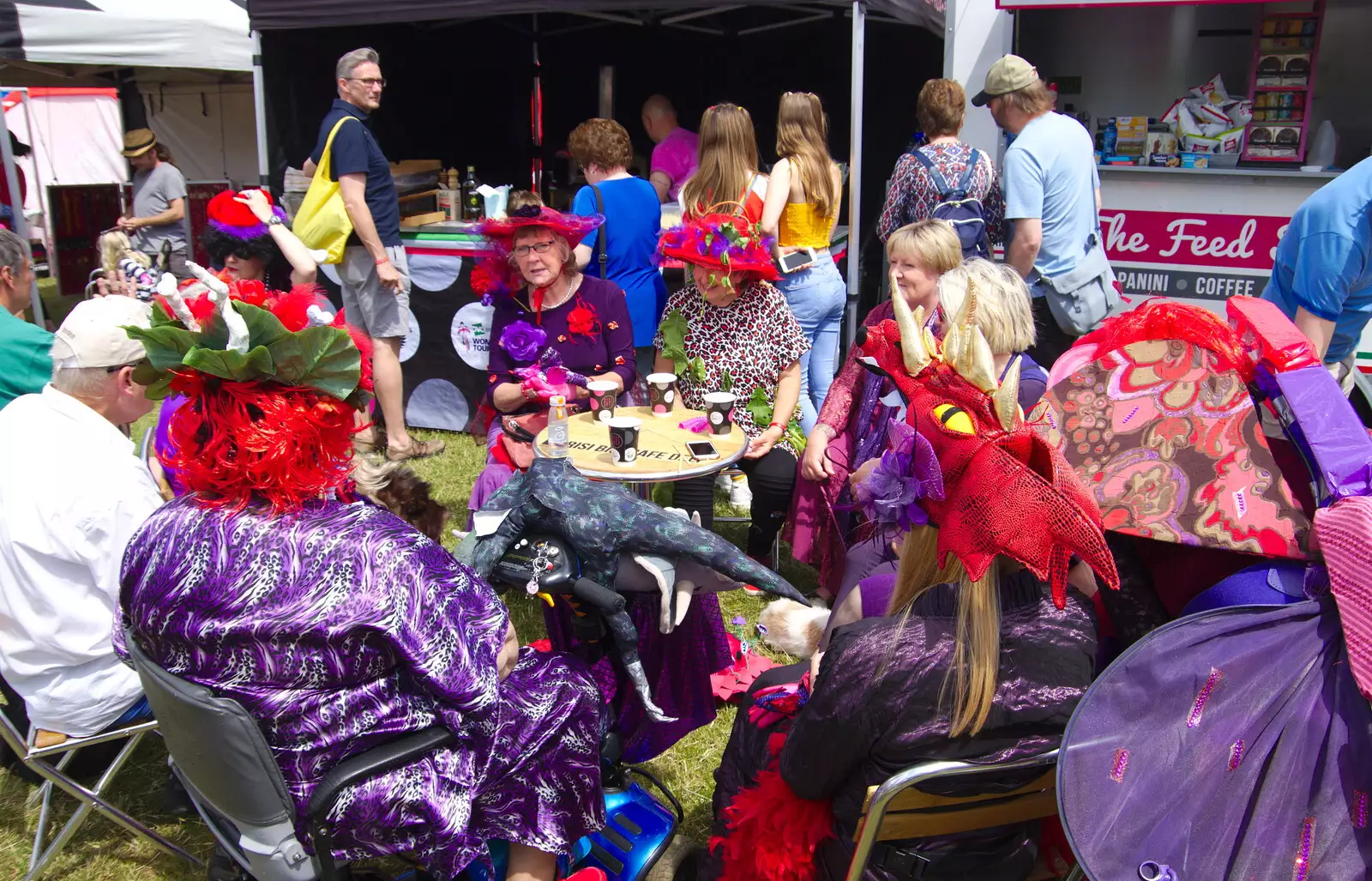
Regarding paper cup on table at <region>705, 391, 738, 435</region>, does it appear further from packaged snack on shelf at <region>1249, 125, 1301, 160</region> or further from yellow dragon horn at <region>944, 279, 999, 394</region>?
packaged snack on shelf at <region>1249, 125, 1301, 160</region>

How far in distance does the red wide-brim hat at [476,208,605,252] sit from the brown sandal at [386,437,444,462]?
1975 mm

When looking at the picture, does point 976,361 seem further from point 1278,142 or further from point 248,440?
point 1278,142

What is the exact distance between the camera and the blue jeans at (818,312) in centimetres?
454

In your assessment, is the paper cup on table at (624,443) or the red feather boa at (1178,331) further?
the paper cup on table at (624,443)

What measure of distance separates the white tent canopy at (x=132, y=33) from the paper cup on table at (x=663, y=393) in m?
5.75

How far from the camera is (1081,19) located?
6.03 m

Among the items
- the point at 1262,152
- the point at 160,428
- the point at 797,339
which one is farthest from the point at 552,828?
the point at 1262,152

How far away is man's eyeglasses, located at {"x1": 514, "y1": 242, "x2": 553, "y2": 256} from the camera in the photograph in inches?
146

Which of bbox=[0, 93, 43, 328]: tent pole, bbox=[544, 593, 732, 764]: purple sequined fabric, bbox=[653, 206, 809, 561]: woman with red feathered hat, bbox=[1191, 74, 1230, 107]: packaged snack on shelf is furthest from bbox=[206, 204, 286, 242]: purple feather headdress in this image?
bbox=[1191, 74, 1230, 107]: packaged snack on shelf

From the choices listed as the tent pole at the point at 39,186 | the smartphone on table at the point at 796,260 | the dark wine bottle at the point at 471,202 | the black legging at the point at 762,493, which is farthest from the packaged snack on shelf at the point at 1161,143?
the tent pole at the point at 39,186

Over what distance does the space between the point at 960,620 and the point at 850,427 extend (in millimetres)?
1838

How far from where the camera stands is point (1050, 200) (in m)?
4.34

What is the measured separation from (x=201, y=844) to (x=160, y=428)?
4.12 ft

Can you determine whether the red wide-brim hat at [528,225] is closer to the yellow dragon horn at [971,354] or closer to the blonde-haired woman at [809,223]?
the blonde-haired woman at [809,223]
